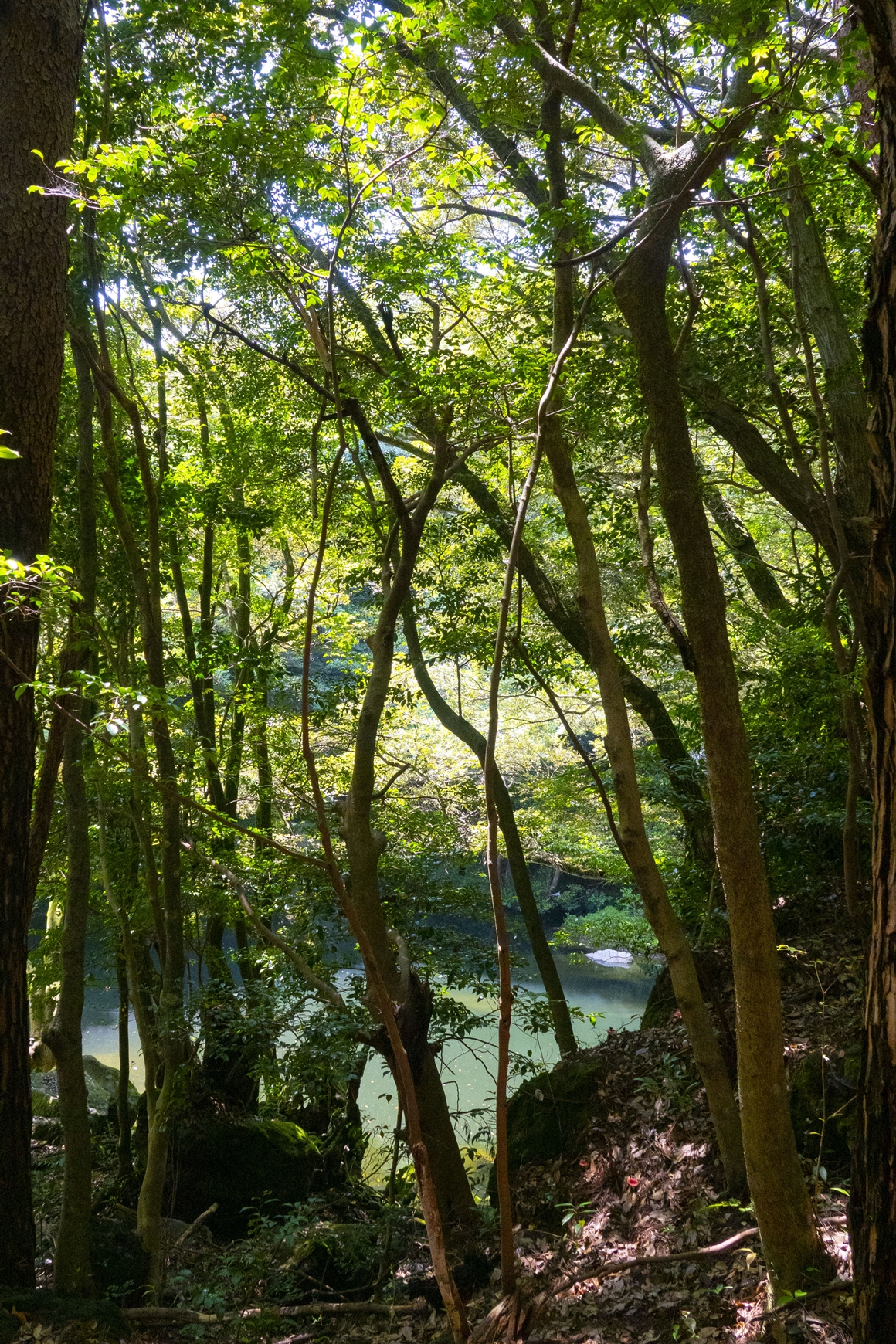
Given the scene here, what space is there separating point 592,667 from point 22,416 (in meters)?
2.63

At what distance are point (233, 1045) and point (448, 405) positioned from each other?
4.46 metres

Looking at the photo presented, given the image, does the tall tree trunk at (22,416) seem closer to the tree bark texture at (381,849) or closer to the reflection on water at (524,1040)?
the tree bark texture at (381,849)

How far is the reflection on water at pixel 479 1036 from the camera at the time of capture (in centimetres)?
1090

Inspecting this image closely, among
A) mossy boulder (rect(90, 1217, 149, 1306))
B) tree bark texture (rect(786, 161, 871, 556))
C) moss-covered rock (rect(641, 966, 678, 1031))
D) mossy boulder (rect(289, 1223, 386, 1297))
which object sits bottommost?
mossy boulder (rect(289, 1223, 386, 1297))

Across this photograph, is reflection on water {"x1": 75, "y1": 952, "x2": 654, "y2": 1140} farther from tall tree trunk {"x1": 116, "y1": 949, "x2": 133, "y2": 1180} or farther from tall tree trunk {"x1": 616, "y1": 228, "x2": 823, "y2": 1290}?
tall tree trunk {"x1": 616, "y1": 228, "x2": 823, "y2": 1290}

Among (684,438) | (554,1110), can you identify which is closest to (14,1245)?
(554,1110)

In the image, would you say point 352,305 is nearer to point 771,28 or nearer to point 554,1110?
point 771,28

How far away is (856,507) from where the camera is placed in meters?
5.59

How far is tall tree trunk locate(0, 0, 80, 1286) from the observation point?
3.22m

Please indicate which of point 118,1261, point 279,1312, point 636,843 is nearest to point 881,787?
point 636,843

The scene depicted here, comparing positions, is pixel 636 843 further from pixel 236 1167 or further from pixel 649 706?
pixel 236 1167

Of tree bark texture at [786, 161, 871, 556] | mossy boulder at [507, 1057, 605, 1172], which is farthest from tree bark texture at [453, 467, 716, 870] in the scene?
tree bark texture at [786, 161, 871, 556]

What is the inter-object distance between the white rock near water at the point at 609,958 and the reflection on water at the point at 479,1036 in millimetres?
212

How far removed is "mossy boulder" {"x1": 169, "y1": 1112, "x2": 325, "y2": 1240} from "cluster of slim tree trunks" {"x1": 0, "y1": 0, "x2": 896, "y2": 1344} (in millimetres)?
1183
